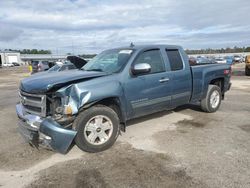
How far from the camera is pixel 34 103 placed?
466 centimetres

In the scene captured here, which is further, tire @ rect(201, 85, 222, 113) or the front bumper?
tire @ rect(201, 85, 222, 113)

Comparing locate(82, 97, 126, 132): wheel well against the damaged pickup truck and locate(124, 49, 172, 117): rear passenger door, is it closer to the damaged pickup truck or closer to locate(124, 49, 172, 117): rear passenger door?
the damaged pickup truck

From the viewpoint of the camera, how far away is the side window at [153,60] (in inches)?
223

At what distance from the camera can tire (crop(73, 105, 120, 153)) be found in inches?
180

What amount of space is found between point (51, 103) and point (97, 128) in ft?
2.96

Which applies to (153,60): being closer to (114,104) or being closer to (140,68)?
(140,68)

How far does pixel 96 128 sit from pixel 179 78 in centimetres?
247

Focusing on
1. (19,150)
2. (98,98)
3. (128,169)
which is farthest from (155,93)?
(19,150)

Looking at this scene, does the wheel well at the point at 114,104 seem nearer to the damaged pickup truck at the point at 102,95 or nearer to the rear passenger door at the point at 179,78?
the damaged pickup truck at the point at 102,95

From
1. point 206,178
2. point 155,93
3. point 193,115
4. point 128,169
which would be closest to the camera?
point 206,178

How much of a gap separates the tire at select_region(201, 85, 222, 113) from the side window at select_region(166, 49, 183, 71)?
1518 millimetres

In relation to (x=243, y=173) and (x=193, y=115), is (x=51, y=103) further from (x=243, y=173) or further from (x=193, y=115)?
(x=193, y=115)

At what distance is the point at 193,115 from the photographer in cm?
732

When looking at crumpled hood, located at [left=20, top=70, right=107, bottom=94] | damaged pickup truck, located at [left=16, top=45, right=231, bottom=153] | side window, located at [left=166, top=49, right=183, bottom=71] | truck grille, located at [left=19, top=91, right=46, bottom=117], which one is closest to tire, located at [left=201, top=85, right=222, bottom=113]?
damaged pickup truck, located at [left=16, top=45, right=231, bottom=153]
